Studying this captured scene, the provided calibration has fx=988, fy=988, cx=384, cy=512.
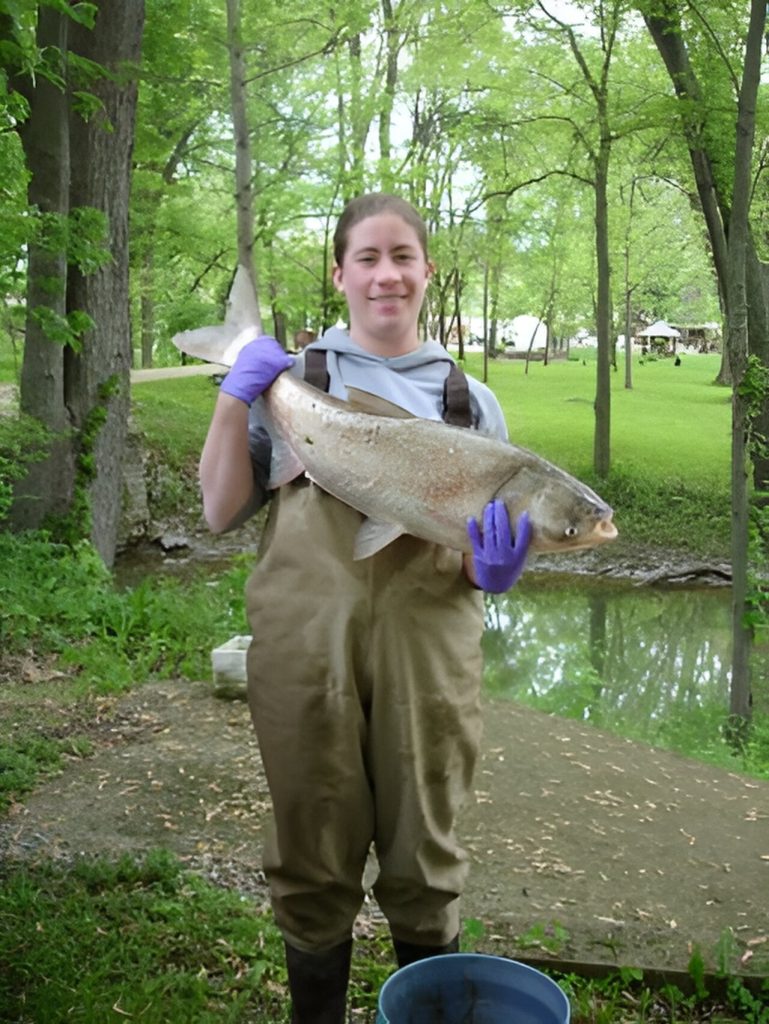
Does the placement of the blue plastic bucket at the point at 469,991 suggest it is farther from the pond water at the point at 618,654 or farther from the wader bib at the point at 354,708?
the pond water at the point at 618,654

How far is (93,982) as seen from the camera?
275 centimetres

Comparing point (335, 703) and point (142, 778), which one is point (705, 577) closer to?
point (142, 778)

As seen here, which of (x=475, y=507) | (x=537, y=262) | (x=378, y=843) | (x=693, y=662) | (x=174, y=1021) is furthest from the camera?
(x=537, y=262)

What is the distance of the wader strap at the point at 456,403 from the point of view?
2.03m

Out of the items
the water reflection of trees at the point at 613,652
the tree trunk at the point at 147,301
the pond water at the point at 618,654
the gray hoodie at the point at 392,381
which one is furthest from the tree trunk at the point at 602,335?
the gray hoodie at the point at 392,381

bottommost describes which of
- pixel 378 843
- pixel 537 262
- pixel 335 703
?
pixel 378 843

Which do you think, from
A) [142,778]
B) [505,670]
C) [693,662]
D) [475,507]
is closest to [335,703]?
[475,507]

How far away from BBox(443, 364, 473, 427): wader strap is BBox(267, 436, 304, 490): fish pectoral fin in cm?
32

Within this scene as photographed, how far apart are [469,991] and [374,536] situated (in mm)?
902

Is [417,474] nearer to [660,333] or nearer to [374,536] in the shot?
[374,536]

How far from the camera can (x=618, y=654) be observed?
10086 millimetres

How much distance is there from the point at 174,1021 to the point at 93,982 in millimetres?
306

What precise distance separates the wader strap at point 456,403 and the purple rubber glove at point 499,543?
0.31m

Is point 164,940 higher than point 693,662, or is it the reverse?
point 164,940
